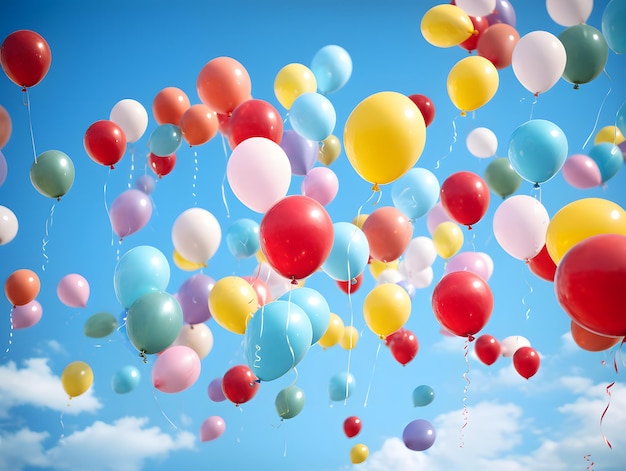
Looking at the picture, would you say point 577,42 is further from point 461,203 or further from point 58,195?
point 58,195

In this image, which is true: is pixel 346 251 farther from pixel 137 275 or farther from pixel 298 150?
pixel 137 275

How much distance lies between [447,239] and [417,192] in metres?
0.92

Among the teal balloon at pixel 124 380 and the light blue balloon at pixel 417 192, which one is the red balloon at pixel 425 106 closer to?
the light blue balloon at pixel 417 192

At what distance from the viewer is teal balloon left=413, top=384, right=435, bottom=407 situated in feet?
18.5

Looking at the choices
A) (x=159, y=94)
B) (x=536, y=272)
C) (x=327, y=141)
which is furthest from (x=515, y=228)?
(x=159, y=94)

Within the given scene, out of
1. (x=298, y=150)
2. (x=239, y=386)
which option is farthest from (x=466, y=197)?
(x=239, y=386)

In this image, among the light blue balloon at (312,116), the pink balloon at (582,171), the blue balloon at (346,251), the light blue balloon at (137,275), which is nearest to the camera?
the blue balloon at (346,251)

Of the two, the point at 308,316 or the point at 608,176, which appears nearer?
the point at 308,316

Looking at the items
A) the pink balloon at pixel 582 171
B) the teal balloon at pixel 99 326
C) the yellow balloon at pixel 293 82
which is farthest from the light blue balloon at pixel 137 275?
the pink balloon at pixel 582 171

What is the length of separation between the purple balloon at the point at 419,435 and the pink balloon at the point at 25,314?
4.04 m

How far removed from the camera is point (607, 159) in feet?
16.9

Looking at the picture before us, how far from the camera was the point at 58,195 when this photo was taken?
4.92 m

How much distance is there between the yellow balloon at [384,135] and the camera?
10.9ft

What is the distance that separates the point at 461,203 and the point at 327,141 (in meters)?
1.53
